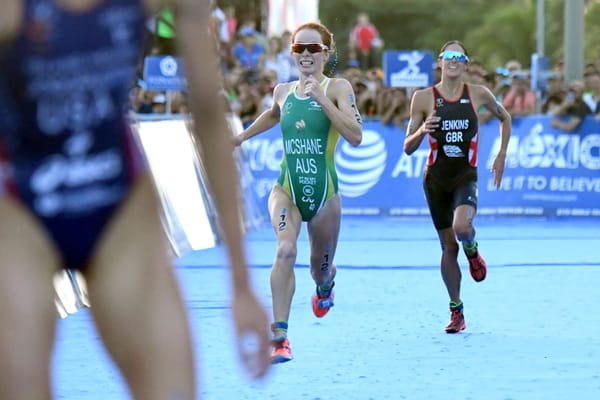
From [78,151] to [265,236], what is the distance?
→ 14764mm

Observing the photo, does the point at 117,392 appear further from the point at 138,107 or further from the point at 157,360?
the point at 138,107

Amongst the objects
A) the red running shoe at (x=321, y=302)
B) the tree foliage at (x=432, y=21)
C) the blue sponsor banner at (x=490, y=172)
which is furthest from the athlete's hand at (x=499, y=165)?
the tree foliage at (x=432, y=21)

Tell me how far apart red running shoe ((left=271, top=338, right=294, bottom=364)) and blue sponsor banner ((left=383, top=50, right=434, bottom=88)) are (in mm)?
12967

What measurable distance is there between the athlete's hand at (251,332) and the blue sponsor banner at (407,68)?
57.9 feet

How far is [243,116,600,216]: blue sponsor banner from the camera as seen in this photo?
63.7ft

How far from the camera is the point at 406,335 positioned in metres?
9.37

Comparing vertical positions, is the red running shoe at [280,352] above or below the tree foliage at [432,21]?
above

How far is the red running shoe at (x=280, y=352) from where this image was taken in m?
7.87

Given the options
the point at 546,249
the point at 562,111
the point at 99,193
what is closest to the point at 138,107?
the point at 562,111

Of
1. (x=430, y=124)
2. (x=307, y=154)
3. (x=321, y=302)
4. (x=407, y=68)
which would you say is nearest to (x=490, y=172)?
(x=407, y=68)

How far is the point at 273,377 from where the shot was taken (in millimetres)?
7770

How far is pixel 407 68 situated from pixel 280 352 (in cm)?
1327

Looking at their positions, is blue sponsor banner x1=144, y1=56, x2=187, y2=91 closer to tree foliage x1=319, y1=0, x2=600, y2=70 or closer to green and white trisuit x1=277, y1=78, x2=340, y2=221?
green and white trisuit x1=277, y1=78, x2=340, y2=221

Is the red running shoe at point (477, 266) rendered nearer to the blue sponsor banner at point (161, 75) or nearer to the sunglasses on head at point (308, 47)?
the sunglasses on head at point (308, 47)
